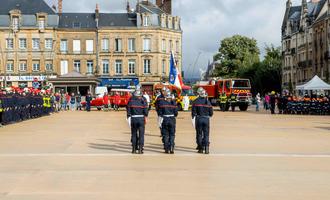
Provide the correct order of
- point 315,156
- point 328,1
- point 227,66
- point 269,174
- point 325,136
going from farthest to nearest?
point 227,66
point 328,1
point 325,136
point 315,156
point 269,174

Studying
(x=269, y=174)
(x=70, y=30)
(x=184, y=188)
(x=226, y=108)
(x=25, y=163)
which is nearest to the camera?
(x=184, y=188)

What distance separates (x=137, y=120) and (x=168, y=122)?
2.82ft

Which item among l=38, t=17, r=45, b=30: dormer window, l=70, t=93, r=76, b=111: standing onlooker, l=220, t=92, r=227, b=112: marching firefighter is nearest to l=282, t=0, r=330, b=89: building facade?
l=220, t=92, r=227, b=112: marching firefighter

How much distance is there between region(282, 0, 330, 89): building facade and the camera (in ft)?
260

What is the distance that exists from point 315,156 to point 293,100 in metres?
30.6

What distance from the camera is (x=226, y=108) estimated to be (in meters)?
55.9

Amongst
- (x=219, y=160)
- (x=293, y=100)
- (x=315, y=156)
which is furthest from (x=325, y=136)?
(x=293, y=100)

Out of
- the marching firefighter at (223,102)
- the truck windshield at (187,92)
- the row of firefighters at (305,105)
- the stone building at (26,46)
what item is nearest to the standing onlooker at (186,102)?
the truck windshield at (187,92)

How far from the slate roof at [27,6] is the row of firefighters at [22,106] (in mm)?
38475

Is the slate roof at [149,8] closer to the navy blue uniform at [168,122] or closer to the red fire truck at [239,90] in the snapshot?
the red fire truck at [239,90]

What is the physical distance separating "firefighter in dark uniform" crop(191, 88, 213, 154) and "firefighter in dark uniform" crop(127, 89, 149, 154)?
4.71 ft

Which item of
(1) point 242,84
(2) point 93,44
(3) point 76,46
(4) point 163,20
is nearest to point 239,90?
(1) point 242,84

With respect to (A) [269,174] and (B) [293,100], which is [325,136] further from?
(B) [293,100]

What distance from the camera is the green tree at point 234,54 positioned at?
112 metres
